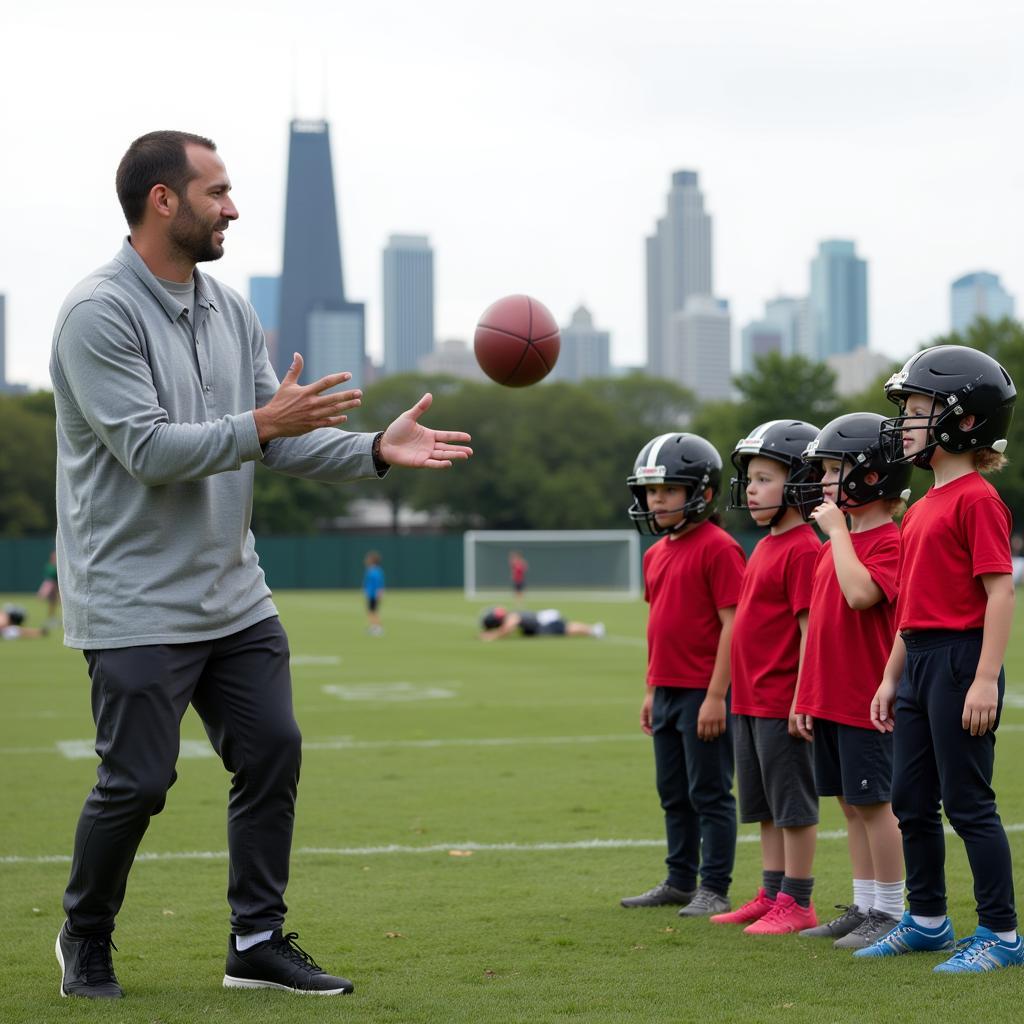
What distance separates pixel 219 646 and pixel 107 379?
0.98 meters

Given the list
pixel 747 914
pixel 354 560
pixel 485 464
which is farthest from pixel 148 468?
pixel 485 464

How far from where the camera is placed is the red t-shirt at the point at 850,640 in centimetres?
590

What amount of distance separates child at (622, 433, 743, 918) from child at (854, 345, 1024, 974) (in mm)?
1115

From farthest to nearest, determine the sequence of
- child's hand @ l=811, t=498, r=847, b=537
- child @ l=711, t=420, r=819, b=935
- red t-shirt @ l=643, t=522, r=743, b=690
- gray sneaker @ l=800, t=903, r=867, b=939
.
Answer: red t-shirt @ l=643, t=522, r=743, b=690 → child @ l=711, t=420, r=819, b=935 → gray sneaker @ l=800, t=903, r=867, b=939 → child's hand @ l=811, t=498, r=847, b=537

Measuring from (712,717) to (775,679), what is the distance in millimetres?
406

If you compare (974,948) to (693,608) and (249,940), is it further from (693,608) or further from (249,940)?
(249,940)

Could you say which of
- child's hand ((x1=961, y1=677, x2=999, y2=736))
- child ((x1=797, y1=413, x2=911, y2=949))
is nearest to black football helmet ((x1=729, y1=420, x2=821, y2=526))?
child ((x1=797, y1=413, x2=911, y2=949))

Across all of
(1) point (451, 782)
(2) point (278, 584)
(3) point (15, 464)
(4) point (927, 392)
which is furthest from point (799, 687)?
(3) point (15, 464)

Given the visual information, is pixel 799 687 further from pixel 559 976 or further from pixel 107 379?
pixel 107 379

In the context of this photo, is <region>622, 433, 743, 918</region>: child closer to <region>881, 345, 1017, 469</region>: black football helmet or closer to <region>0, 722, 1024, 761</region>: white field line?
<region>881, 345, 1017, 469</region>: black football helmet

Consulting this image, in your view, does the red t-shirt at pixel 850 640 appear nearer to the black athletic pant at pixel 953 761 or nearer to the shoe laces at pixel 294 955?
the black athletic pant at pixel 953 761

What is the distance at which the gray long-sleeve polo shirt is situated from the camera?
4840 millimetres

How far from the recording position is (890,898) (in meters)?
5.90

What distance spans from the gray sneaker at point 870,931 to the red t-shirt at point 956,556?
126 centimetres
